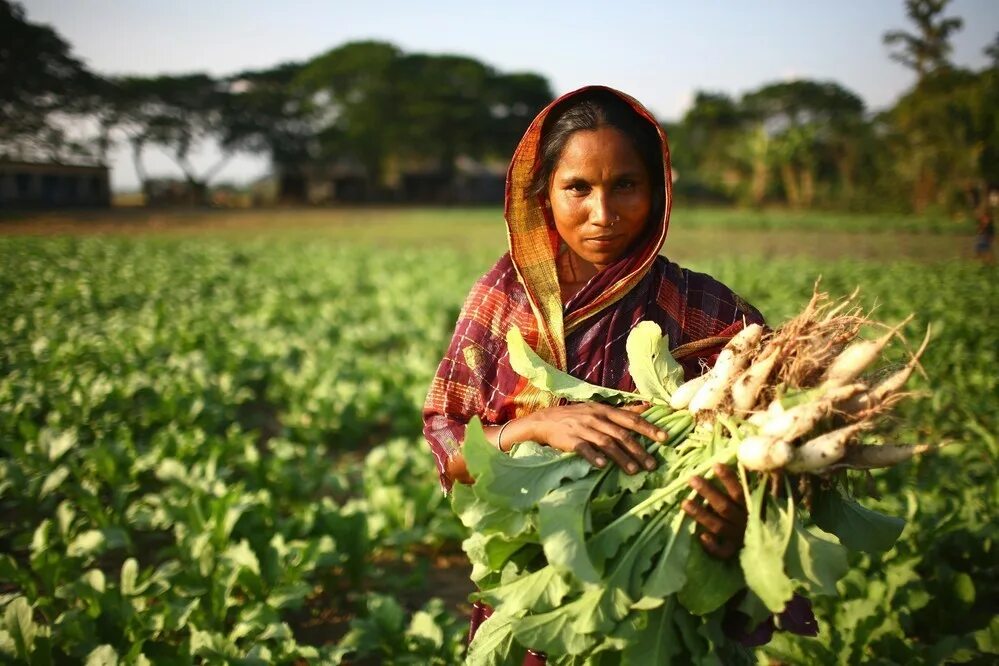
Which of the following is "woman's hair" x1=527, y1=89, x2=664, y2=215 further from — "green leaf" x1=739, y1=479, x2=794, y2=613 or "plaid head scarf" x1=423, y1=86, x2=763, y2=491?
"green leaf" x1=739, y1=479, x2=794, y2=613

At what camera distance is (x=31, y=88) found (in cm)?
1376

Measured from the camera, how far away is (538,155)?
5.57 feet

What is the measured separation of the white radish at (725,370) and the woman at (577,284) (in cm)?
15

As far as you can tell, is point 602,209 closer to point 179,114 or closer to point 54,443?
point 54,443

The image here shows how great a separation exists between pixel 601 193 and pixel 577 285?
27 centimetres

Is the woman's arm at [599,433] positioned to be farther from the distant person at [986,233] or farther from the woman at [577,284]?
the distant person at [986,233]

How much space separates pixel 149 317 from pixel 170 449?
412 cm

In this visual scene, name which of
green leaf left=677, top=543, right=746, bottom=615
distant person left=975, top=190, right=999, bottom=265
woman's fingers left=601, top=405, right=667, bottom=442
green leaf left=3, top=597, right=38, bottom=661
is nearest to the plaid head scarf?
woman's fingers left=601, top=405, right=667, bottom=442

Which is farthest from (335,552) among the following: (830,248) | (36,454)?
(830,248)

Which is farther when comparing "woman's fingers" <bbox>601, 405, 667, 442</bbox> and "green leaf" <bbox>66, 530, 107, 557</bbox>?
"green leaf" <bbox>66, 530, 107, 557</bbox>

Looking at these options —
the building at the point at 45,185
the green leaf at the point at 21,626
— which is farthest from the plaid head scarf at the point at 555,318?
the building at the point at 45,185

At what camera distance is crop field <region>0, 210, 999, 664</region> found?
2.55m

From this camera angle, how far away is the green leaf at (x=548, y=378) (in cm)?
150

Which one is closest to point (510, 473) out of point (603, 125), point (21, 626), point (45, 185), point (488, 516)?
point (488, 516)
